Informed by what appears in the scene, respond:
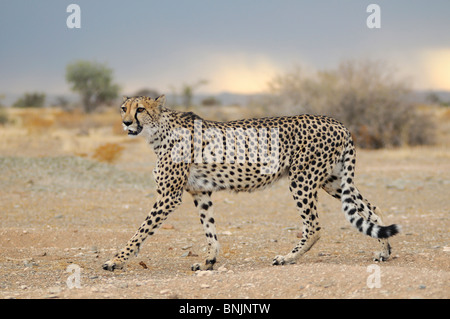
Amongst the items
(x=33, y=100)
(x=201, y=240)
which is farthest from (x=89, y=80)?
(x=201, y=240)

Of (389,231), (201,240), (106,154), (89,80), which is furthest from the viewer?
(89,80)

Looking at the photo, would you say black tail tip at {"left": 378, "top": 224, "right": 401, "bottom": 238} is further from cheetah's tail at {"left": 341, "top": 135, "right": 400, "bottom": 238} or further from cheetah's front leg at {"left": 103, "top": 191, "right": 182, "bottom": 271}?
cheetah's front leg at {"left": 103, "top": 191, "right": 182, "bottom": 271}

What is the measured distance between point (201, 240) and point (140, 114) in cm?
258

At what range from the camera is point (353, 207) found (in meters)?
6.20

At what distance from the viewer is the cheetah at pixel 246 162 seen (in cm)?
622

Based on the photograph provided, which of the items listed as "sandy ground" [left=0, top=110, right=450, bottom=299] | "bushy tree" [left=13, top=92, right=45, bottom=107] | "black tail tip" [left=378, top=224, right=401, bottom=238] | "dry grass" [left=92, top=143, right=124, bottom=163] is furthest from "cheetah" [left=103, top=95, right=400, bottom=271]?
"bushy tree" [left=13, top=92, right=45, bottom=107]

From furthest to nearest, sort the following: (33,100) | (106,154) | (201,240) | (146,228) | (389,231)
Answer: (33,100)
(106,154)
(201,240)
(146,228)
(389,231)

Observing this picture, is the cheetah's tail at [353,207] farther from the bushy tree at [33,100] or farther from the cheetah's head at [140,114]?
the bushy tree at [33,100]

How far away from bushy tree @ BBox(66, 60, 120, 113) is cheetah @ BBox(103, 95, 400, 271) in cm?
3907

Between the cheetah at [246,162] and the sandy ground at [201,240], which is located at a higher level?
the cheetah at [246,162]

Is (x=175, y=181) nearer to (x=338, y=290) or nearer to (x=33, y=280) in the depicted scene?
(x=33, y=280)

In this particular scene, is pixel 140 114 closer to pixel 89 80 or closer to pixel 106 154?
pixel 106 154

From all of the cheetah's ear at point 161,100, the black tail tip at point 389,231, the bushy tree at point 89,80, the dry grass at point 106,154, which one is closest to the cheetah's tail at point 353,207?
the black tail tip at point 389,231

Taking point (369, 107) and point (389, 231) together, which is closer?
point (389, 231)
